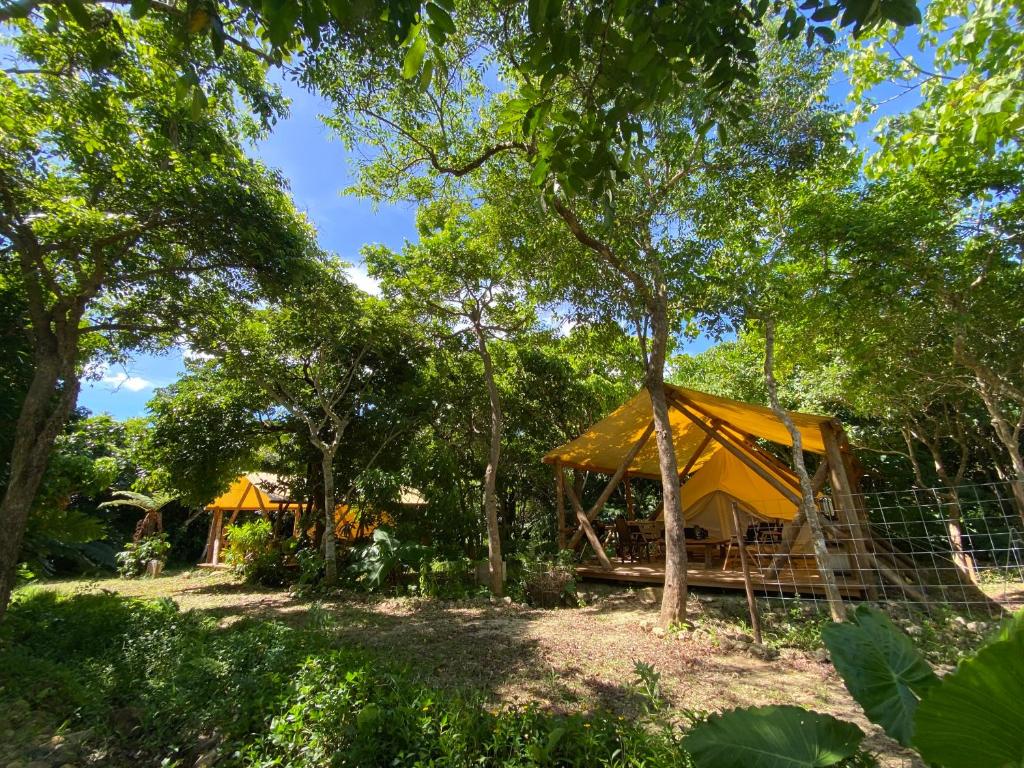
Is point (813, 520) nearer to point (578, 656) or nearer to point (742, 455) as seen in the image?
point (742, 455)

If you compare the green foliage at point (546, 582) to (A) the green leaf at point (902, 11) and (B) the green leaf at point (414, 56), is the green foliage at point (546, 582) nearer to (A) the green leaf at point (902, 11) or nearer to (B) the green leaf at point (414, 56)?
(B) the green leaf at point (414, 56)

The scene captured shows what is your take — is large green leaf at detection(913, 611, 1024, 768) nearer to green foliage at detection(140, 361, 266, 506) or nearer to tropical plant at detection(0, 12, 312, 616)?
tropical plant at detection(0, 12, 312, 616)

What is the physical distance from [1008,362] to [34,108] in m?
12.9

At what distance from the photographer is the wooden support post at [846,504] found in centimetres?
595

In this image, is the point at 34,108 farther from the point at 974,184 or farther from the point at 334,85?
the point at 974,184

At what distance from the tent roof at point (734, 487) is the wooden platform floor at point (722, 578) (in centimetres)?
163

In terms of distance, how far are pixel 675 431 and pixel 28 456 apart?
992 centimetres

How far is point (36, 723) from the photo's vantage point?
3.50m

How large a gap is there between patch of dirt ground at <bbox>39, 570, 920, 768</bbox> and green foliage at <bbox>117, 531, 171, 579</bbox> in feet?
20.2

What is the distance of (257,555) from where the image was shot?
1030cm

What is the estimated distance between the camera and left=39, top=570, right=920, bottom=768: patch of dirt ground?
11.9 feet

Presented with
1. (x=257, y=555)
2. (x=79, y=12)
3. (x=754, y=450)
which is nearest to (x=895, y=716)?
(x=79, y=12)

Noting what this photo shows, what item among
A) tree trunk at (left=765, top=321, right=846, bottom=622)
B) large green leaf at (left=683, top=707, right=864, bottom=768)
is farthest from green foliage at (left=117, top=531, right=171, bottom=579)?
large green leaf at (left=683, top=707, right=864, bottom=768)

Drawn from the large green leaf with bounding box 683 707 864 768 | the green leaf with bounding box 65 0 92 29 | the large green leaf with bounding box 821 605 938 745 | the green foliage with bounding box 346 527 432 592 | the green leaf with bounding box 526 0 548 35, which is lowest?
the large green leaf with bounding box 683 707 864 768
